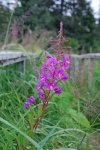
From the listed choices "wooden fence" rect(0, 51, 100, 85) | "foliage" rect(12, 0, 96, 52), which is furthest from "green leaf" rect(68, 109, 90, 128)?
"foliage" rect(12, 0, 96, 52)

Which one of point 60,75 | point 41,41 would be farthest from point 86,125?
point 41,41

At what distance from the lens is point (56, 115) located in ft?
8.25

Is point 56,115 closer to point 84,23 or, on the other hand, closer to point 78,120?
point 78,120

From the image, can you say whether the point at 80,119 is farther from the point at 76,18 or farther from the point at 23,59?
the point at 76,18

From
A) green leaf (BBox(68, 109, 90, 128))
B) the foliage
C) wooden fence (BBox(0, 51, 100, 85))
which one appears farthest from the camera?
the foliage

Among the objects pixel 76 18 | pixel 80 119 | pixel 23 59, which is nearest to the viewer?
pixel 80 119

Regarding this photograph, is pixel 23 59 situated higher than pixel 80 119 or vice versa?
Answer: pixel 23 59

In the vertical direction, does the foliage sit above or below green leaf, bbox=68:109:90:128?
above

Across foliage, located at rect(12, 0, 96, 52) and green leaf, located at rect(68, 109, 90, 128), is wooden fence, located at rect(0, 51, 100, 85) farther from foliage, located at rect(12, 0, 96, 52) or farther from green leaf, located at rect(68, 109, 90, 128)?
foliage, located at rect(12, 0, 96, 52)

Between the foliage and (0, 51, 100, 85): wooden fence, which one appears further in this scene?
the foliage

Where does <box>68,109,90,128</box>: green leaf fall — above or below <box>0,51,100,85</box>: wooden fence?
below

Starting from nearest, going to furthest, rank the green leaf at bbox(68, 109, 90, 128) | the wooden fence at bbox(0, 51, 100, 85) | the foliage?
the green leaf at bbox(68, 109, 90, 128) → the wooden fence at bbox(0, 51, 100, 85) → the foliage

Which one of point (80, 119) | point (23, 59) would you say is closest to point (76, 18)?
point (23, 59)

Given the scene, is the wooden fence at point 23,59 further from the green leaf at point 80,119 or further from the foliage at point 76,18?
the foliage at point 76,18
